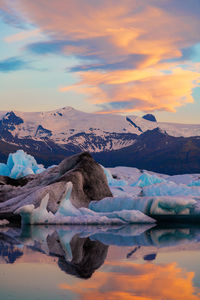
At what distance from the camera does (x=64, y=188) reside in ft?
60.3

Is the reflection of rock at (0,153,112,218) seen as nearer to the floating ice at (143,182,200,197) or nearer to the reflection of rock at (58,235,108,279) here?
the floating ice at (143,182,200,197)

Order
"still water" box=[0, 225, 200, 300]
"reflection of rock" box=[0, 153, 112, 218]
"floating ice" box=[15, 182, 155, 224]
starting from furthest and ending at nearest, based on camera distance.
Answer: "reflection of rock" box=[0, 153, 112, 218], "floating ice" box=[15, 182, 155, 224], "still water" box=[0, 225, 200, 300]

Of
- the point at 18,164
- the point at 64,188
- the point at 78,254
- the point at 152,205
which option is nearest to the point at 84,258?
the point at 78,254

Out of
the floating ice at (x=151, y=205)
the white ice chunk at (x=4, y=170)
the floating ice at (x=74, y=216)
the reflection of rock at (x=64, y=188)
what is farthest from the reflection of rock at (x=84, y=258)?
the white ice chunk at (x=4, y=170)

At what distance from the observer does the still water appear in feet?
19.5

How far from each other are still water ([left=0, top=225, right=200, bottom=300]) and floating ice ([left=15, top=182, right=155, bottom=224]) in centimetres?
364

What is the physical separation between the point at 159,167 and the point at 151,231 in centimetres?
15462

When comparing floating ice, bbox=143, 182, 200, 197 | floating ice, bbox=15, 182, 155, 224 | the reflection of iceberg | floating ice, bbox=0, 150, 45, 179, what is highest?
the reflection of iceberg

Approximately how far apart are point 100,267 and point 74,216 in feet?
29.4

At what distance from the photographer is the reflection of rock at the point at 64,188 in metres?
18.1

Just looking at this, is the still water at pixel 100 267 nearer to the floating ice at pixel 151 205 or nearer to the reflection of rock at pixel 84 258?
the reflection of rock at pixel 84 258

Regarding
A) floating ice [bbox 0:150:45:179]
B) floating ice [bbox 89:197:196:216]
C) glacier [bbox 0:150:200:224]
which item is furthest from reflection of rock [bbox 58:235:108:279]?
floating ice [bbox 0:150:45:179]

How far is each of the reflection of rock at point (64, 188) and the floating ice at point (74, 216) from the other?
129 centimetres

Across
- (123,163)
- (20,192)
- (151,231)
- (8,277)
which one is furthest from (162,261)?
(123,163)
